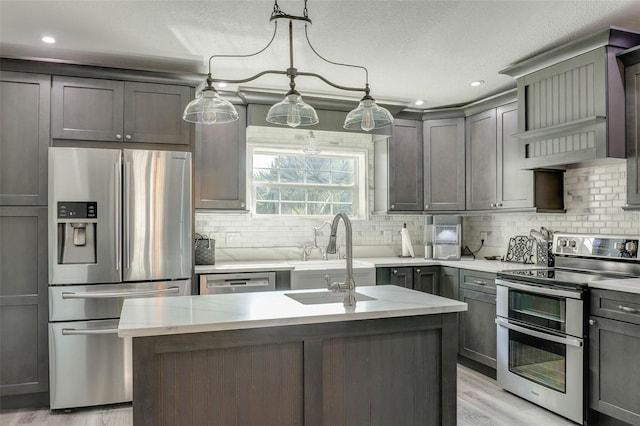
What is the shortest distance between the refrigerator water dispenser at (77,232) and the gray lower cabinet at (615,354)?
11.2 ft

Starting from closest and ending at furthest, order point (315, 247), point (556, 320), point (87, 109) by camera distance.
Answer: point (556, 320)
point (87, 109)
point (315, 247)

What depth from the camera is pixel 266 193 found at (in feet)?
15.3

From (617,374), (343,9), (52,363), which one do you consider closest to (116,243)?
(52,363)

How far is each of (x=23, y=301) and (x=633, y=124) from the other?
14.3ft

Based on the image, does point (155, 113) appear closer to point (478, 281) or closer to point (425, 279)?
point (425, 279)

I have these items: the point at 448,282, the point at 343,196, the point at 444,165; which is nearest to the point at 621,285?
the point at 448,282

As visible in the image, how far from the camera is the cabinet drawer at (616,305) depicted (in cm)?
260

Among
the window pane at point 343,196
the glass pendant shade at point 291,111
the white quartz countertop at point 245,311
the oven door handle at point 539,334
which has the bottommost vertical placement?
Result: the oven door handle at point 539,334

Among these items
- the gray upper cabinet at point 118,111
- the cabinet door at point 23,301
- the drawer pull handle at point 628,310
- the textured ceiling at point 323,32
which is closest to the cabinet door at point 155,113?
the gray upper cabinet at point 118,111

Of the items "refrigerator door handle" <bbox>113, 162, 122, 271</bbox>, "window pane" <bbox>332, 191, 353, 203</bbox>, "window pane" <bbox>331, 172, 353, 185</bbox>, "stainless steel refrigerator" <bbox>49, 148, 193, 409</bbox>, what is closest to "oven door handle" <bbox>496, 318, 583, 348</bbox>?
"window pane" <bbox>332, 191, 353, 203</bbox>

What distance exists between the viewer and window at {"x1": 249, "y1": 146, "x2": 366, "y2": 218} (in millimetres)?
4637

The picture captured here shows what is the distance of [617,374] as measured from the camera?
271 cm

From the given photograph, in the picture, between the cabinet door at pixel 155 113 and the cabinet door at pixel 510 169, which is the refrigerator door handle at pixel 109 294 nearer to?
the cabinet door at pixel 155 113

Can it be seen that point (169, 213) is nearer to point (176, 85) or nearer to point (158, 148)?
point (158, 148)
